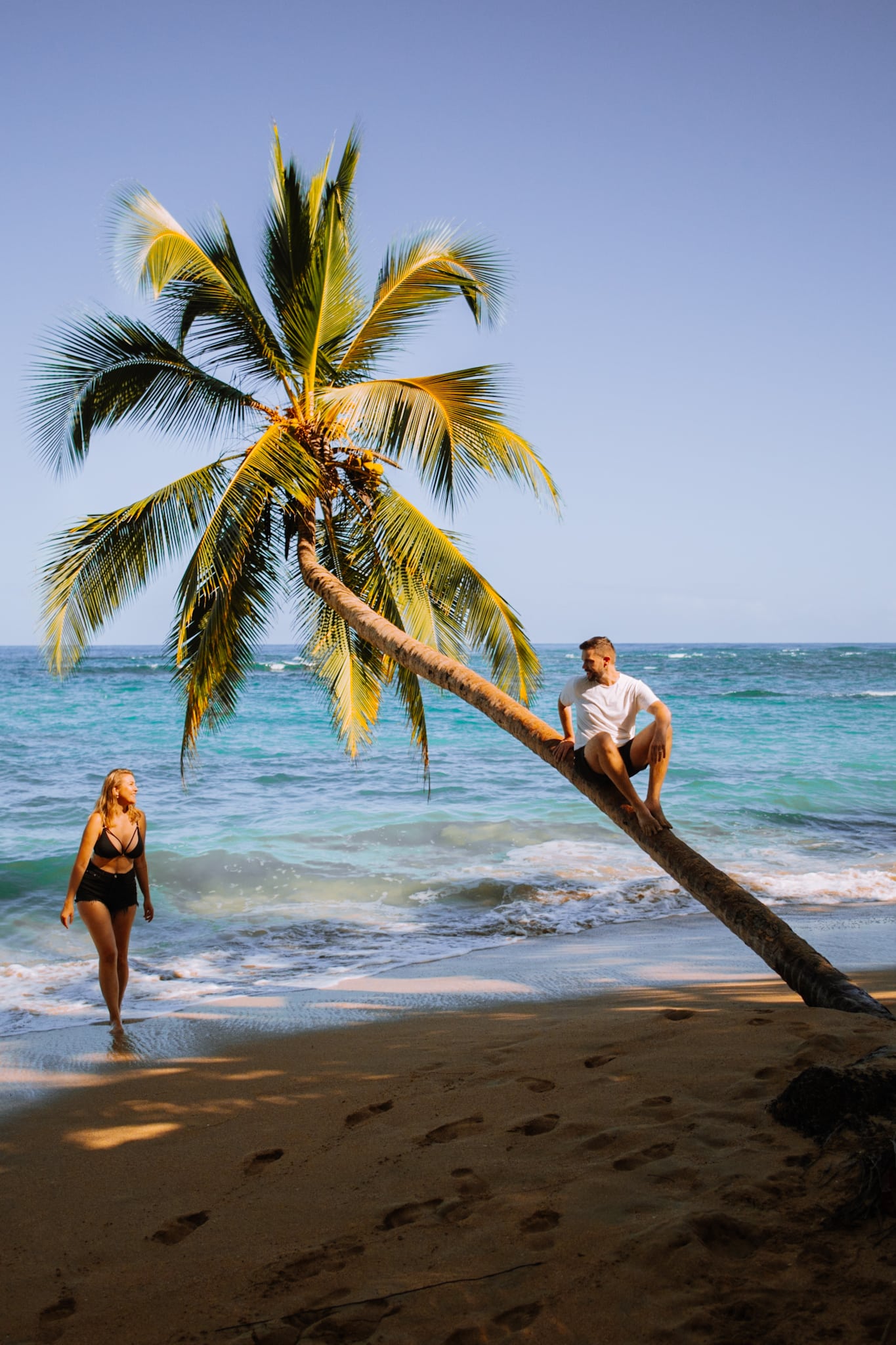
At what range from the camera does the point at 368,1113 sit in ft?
12.2

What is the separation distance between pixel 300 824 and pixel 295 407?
7060 millimetres

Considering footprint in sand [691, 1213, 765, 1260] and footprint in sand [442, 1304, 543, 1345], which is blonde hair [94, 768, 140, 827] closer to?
footprint in sand [442, 1304, 543, 1345]

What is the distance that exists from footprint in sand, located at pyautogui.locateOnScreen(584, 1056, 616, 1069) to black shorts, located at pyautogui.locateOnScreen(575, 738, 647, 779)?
1.46 m

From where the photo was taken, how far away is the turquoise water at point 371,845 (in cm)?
770

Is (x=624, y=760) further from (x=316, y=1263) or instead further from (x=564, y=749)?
(x=316, y=1263)

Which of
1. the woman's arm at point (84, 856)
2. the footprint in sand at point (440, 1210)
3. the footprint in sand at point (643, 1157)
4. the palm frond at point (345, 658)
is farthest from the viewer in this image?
the palm frond at point (345, 658)

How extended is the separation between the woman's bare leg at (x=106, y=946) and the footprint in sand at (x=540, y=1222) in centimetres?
373

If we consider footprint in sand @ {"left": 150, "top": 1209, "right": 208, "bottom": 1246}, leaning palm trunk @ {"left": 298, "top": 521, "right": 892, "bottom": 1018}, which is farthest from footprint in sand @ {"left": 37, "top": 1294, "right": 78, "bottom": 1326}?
leaning palm trunk @ {"left": 298, "top": 521, "right": 892, "bottom": 1018}

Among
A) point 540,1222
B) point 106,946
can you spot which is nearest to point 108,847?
point 106,946

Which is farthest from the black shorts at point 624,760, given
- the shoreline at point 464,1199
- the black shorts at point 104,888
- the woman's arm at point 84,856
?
the woman's arm at point 84,856

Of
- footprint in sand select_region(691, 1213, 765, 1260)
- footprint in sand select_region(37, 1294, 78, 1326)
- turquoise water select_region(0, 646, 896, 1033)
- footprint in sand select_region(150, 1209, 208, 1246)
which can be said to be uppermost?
footprint in sand select_region(691, 1213, 765, 1260)

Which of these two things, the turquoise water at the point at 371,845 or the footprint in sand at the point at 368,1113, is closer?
the footprint in sand at the point at 368,1113

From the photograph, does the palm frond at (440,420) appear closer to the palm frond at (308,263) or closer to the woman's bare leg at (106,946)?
the palm frond at (308,263)

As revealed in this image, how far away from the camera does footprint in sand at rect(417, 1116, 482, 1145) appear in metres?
3.27
